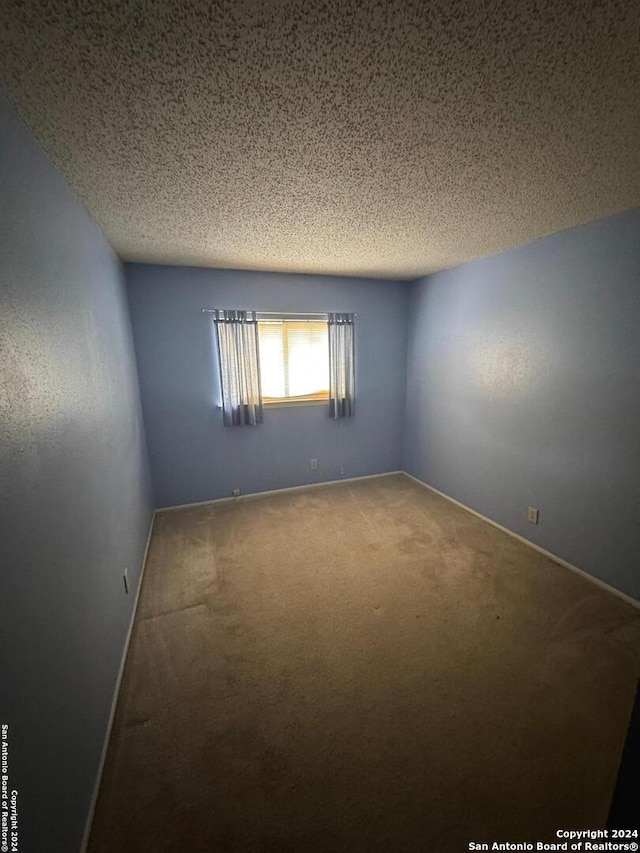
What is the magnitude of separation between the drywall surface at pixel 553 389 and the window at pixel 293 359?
126cm

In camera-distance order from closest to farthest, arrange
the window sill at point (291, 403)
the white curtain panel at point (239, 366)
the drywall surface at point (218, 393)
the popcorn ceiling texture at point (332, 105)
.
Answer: the popcorn ceiling texture at point (332, 105) → the drywall surface at point (218, 393) → the white curtain panel at point (239, 366) → the window sill at point (291, 403)

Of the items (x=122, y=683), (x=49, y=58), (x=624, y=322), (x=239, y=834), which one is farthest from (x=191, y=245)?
(x=239, y=834)

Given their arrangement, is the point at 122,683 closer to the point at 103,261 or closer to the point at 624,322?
the point at 103,261

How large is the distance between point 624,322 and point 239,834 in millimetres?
2917

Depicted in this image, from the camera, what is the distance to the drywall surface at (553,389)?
1924mm

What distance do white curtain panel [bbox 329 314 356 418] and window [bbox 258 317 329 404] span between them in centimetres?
7

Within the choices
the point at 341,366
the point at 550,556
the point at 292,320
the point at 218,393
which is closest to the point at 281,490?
the point at 218,393

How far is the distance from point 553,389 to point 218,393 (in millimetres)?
2855

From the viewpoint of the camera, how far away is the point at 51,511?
0.99 metres

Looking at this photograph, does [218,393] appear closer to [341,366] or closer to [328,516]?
[341,366]

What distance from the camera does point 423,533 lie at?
2.77m

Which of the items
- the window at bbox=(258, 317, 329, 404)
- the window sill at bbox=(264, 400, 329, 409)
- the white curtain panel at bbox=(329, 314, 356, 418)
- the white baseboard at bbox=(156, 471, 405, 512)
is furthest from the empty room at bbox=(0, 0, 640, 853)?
the window sill at bbox=(264, 400, 329, 409)

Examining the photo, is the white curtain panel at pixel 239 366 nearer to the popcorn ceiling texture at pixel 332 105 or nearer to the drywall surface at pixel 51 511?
the popcorn ceiling texture at pixel 332 105

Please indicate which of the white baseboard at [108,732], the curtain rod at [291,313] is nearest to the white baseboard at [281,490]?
the white baseboard at [108,732]
